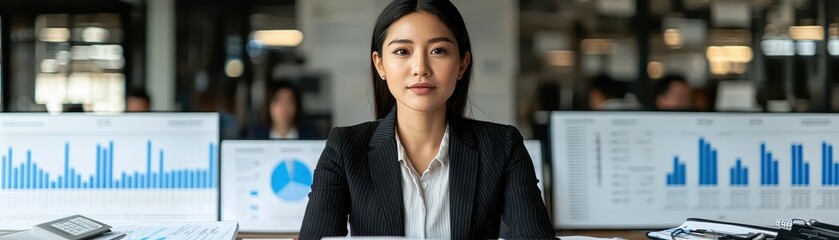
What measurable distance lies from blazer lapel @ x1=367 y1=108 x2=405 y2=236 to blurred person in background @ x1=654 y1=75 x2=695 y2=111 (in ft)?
9.71

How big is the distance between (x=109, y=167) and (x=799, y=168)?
1.85 m

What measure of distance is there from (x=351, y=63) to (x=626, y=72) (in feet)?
6.59

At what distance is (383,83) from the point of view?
1.35 m

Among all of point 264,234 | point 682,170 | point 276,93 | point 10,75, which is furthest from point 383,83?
point 10,75

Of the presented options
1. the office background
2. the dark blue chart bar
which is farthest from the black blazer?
the office background

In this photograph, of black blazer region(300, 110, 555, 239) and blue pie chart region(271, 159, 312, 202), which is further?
blue pie chart region(271, 159, 312, 202)

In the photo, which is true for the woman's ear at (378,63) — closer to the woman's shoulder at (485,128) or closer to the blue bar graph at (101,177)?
the woman's shoulder at (485,128)

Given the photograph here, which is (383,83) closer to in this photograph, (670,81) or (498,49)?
(498,49)

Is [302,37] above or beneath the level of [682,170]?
above

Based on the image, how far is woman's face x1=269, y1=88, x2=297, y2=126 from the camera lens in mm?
4066

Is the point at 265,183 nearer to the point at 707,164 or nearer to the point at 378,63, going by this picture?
the point at 378,63

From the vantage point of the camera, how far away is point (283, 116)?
406 cm

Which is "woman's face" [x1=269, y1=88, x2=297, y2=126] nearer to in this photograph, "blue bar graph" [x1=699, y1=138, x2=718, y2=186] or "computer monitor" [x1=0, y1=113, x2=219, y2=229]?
"computer monitor" [x1=0, y1=113, x2=219, y2=229]

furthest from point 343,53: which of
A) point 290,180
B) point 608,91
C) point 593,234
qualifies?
point 593,234
